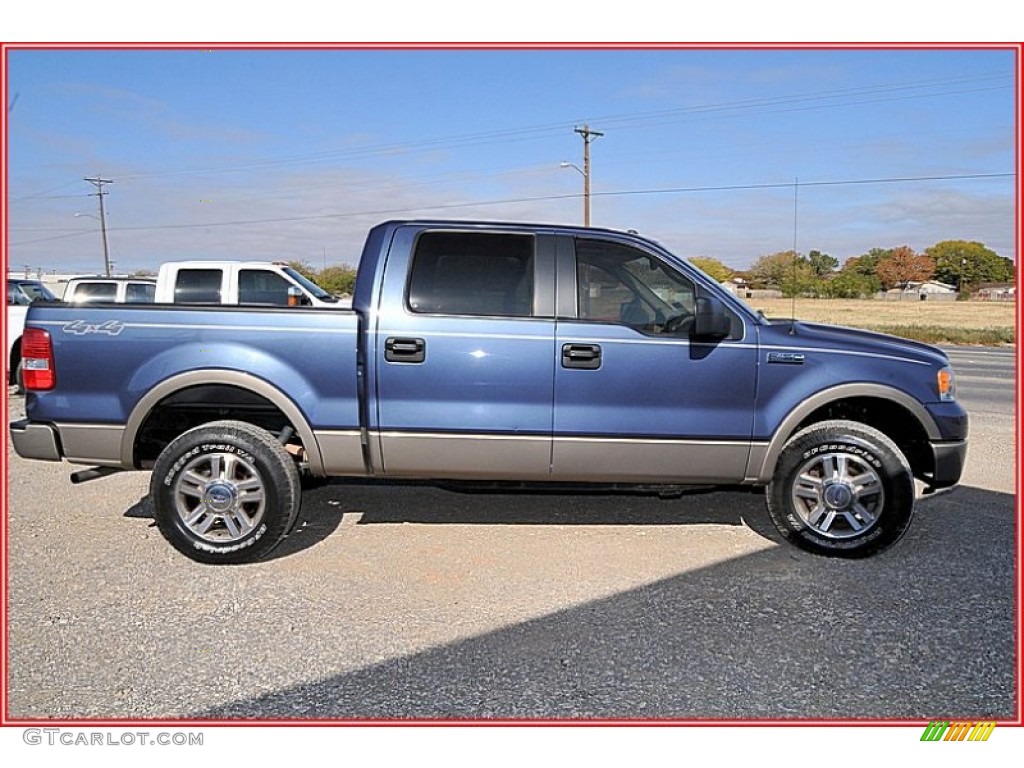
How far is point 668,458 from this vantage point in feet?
15.7

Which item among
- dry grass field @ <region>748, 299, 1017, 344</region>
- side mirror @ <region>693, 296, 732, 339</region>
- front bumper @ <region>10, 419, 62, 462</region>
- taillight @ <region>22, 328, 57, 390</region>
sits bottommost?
dry grass field @ <region>748, 299, 1017, 344</region>

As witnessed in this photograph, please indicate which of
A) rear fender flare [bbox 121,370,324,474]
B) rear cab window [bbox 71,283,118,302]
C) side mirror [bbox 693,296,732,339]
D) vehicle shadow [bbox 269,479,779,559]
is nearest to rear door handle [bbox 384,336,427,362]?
rear fender flare [bbox 121,370,324,474]

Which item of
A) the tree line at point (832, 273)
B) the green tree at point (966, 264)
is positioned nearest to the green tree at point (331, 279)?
the tree line at point (832, 273)

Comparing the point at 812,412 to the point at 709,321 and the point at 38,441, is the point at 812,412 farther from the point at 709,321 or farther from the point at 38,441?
the point at 38,441

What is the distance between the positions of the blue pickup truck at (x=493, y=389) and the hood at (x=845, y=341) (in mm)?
14

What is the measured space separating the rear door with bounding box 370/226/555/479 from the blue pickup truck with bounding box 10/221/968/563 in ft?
0.04

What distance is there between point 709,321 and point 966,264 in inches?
2717

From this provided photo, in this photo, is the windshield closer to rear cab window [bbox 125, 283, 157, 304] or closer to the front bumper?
rear cab window [bbox 125, 283, 157, 304]

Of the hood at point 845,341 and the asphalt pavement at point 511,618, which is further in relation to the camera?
the hood at point 845,341

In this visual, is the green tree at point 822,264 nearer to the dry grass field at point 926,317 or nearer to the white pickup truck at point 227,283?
the white pickup truck at point 227,283

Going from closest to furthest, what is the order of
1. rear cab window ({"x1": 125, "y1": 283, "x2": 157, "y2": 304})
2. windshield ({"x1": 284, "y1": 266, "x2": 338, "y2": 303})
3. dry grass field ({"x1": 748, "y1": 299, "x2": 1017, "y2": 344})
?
1. windshield ({"x1": 284, "y1": 266, "x2": 338, "y2": 303})
2. rear cab window ({"x1": 125, "y1": 283, "x2": 157, "y2": 304})
3. dry grass field ({"x1": 748, "y1": 299, "x2": 1017, "y2": 344})

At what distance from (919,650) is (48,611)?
4.27 m

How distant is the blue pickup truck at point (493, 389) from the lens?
4602mm

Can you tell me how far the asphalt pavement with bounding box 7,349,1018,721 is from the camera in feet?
10.7
